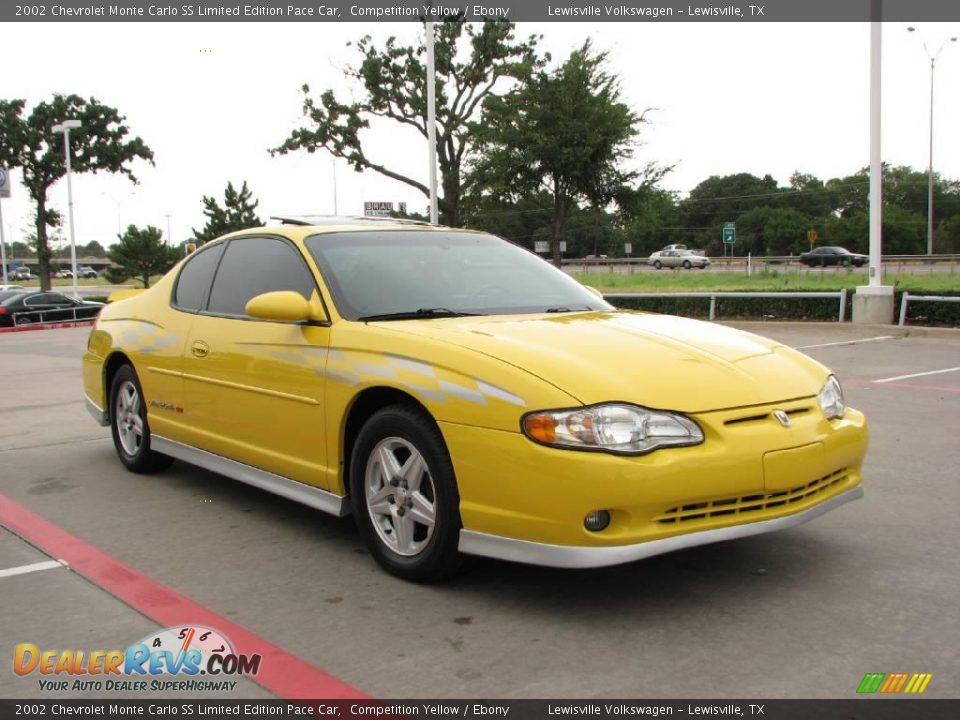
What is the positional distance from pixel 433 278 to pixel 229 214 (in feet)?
205

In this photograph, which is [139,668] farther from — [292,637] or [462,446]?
[462,446]

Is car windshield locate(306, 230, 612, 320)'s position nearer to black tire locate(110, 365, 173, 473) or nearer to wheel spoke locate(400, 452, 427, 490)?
wheel spoke locate(400, 452, 427, 490)

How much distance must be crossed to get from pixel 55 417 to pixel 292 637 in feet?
20.8

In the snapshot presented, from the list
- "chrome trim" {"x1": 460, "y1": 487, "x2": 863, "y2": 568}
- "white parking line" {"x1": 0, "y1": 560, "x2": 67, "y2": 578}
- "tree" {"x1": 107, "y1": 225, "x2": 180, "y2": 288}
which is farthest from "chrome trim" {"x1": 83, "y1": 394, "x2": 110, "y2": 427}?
"tree" {"x1": 107, "y1": 225, "x2": 180, "y2": 288}

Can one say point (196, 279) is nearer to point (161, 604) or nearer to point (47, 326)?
point (161, 604)

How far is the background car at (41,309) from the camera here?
30.9m

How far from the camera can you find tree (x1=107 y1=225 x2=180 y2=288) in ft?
181

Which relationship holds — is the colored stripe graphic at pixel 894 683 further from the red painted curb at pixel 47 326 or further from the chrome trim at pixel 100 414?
the red painted curb at pixel 47 326

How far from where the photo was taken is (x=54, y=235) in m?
100

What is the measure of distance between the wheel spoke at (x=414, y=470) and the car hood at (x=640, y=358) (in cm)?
50

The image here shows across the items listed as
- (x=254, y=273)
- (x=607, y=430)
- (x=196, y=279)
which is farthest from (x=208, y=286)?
(x=607, y=430)

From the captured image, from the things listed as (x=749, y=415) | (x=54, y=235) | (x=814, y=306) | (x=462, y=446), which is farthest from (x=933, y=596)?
(x=54, y=235)

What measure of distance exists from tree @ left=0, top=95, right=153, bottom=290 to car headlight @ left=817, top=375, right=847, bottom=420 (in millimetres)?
56678

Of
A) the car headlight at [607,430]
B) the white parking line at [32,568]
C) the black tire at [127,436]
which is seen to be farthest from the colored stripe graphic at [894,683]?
the black tire at [127,436]
